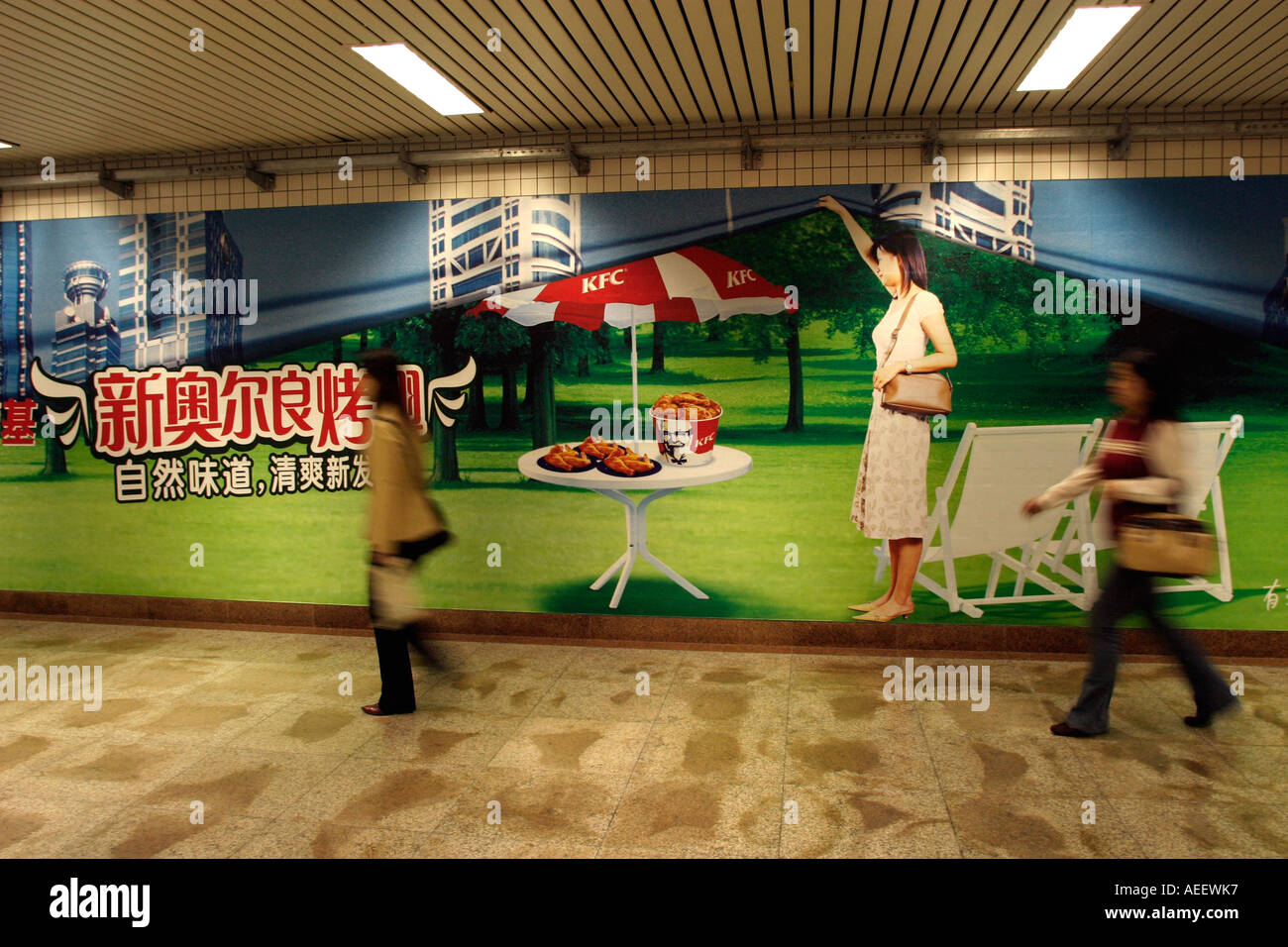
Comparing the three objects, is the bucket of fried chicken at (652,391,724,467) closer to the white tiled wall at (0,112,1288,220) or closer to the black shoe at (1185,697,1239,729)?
the white tiled wall at (0,112,1288,220)

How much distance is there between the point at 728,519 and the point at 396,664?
2.31 m

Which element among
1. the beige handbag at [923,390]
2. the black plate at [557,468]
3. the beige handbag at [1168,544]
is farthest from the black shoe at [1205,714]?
the black plate at [557,468]

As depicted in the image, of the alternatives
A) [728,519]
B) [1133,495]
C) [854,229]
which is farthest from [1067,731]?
[854,229]

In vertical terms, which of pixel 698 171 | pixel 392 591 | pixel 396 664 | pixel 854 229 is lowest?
pixel 396 664

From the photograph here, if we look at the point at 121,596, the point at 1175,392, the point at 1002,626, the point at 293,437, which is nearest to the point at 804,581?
the point at 1002,626

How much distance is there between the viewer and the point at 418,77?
456 centimetres

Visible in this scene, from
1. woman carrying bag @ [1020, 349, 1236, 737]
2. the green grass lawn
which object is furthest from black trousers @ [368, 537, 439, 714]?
woman carrying bag @ [1020, 349, 1236, 737]

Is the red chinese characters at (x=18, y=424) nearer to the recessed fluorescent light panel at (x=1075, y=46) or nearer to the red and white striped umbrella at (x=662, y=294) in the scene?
the red and white striped umbrella at (x=662, y=294)

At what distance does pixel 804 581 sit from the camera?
5469 mm

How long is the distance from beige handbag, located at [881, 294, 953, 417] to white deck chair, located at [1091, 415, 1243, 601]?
3.59 feet

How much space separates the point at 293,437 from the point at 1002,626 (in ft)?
16.3

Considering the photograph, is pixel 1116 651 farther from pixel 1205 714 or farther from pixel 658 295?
pixel 658 295

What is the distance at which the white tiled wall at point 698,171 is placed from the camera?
16.9ft

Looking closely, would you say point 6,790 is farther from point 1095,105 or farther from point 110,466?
point 1095,105
